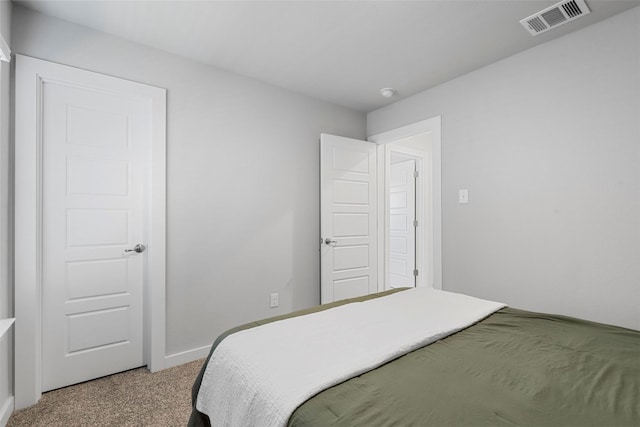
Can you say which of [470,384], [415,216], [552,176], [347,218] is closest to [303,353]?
[470,384]

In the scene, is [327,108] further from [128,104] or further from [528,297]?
[528,297]

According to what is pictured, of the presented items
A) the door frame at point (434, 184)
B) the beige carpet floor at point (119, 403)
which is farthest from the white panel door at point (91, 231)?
the door frame at point (434, 184)

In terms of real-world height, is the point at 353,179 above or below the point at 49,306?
above

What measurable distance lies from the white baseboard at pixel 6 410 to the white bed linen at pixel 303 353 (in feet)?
4.47

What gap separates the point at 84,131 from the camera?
213cm

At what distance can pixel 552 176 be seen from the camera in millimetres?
2193

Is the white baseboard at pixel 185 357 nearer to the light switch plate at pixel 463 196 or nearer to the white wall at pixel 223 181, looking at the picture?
the white wall at pixel 223 181

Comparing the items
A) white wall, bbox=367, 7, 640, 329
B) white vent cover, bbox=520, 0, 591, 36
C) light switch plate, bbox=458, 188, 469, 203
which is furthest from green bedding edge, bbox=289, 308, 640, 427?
white vent cover, bbox=520, 0, 591, 36

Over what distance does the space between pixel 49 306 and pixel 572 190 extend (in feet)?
12.0

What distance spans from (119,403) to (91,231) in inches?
45.8

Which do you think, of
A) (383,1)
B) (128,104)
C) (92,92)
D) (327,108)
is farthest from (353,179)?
(92,92)

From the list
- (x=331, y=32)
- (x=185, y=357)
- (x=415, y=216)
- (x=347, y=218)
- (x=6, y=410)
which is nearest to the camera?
(x=6, y=410)

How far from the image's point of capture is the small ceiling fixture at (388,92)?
303cm

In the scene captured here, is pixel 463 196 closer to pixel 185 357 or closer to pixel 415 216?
pixel 415 216
